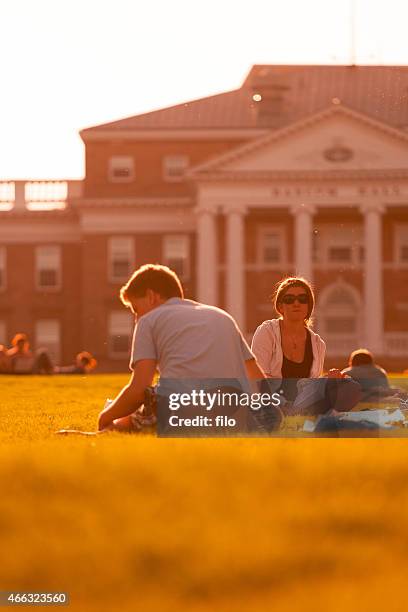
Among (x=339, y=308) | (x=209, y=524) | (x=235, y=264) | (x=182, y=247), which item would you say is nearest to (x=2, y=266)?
(x=182, y=247)

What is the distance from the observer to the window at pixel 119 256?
6322 cm

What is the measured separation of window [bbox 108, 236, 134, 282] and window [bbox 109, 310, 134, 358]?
1.81m

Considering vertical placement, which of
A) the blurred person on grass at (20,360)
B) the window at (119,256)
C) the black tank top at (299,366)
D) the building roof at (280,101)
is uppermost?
the building roof at (280,101)

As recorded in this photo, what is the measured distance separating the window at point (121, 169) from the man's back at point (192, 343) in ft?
188

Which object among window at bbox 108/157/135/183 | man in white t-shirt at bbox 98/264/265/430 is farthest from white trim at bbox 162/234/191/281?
man in white t-shirt at bbox 98/264/265/430

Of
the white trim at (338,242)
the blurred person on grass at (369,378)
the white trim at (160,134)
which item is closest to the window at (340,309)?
the white trim at (338,242)

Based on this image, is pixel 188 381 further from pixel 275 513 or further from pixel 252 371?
pixel 275 513

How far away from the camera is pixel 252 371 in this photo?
816 centimetres

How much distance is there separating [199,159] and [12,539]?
61.0 metres

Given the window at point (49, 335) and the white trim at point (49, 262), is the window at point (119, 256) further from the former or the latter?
the window at point (49, 335)

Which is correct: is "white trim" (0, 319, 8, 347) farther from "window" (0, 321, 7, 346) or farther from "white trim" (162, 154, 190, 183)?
"white trim" (162, 154, 190, 183)

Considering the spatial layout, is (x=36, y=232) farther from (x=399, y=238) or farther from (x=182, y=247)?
(x=399, y=238)

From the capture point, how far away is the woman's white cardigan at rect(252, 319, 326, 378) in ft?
30.7

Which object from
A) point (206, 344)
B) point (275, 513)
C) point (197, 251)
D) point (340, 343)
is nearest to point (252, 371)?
point (206, 344)
